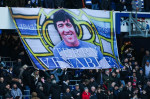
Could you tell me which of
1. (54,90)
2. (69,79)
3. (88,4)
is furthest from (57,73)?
(88,4)

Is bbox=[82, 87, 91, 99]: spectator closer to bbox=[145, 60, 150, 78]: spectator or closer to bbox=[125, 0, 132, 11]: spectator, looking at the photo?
bbox=[145, 60, 150, 78]: spectator

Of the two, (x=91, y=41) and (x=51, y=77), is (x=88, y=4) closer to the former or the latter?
(x=91, y=41)

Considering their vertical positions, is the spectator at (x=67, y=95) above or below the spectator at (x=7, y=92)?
below

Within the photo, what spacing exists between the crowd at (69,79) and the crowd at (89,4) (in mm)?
2192

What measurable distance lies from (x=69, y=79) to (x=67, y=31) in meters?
2.25

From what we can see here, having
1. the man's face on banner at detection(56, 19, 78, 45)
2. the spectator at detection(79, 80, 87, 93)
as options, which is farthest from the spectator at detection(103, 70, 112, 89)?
the man's face on banner at detection(56, 19, 78, 45)

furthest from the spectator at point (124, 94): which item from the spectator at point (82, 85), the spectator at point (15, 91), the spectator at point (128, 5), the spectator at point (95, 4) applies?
the spectator at point (128, 5)

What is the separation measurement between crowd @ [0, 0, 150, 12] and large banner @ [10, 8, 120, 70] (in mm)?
660

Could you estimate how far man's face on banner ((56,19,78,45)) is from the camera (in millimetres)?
34938

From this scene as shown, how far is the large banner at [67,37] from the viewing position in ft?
112

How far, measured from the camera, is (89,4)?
36.4 m

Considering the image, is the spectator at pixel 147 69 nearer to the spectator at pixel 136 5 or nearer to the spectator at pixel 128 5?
the spectator at pixel 136 5

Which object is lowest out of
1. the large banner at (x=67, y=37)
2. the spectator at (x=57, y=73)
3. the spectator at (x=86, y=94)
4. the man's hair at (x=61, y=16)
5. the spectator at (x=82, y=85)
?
the spectator at (x=86, y=94)

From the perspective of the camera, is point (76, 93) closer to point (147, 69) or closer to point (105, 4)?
point (147, 69)
